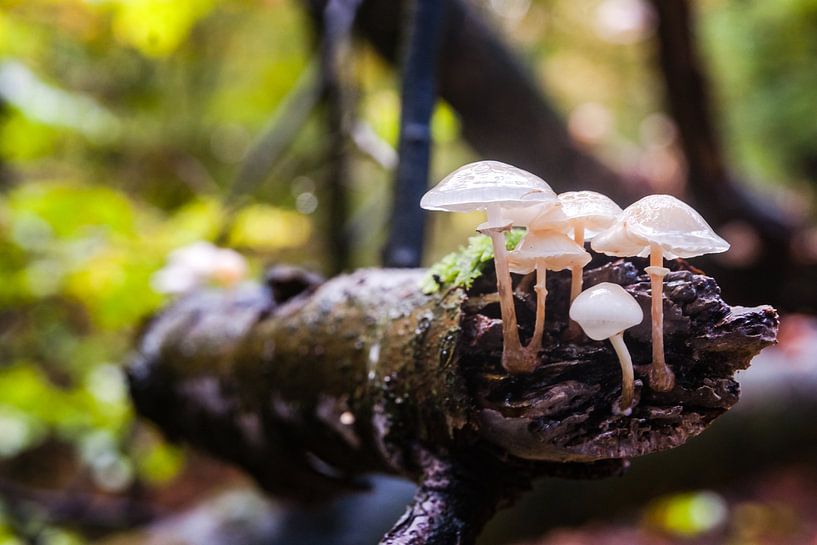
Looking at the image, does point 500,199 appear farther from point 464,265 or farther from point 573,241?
point 464,265

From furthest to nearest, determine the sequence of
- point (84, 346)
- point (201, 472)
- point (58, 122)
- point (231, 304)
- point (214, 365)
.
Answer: point (201, 472) < point (84, 346) < point (58, 122) < point (231, 304) < point (214, 365)

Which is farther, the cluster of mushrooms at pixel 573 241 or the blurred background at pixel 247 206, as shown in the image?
the blurred background at pixel 247 206

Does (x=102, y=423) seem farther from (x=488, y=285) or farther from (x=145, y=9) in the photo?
(x=488, y=285)

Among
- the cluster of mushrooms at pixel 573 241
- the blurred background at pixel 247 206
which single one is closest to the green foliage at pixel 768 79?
the blurred background at pixel 247 206

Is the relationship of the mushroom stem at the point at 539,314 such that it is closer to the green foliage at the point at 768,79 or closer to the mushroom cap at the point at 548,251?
the mushroom cap at the point at 548,251

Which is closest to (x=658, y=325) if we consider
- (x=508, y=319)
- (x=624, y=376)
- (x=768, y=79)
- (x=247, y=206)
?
(x=624, y=376)

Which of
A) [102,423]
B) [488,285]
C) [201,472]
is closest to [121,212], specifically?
[102,423]
